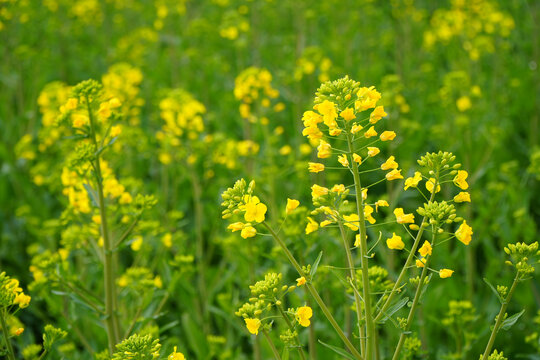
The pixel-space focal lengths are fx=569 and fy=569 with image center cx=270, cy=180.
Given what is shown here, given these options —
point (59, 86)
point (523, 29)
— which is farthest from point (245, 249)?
point (523, 29)

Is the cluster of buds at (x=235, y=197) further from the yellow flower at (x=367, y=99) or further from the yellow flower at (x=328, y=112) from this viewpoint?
the yellow flower at (x=367, y=99)

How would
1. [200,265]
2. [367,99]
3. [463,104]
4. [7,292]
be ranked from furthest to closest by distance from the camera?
[463,104] → [200,265] → [7,292] → [367,99]

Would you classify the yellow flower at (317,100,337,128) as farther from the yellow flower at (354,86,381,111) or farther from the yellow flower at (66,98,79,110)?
the yellow flower at (66,98,79,110)

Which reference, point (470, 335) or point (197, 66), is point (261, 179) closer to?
point (470, 335)

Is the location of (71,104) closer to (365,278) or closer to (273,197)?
(365,278)

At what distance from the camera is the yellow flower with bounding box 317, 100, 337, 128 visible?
68.7 inches

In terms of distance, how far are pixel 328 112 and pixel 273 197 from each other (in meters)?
2.08

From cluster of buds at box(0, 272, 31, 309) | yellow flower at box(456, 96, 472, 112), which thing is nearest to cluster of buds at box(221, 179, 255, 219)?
cluster of buds at box(0, 272, 31, 309)

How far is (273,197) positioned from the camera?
381 centimetres

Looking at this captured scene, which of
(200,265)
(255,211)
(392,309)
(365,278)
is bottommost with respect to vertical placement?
(200,265)

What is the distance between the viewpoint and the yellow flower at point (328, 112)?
1.75m

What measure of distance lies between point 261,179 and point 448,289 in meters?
1.44

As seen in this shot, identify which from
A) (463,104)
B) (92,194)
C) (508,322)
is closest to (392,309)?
(508,322)

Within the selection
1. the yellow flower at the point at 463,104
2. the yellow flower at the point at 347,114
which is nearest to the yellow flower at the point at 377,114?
the yellow flower at the point at 347,114
